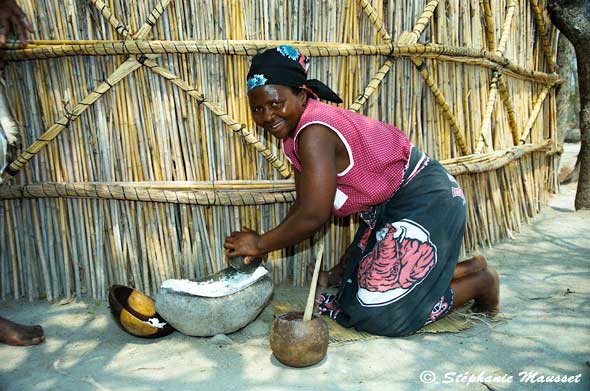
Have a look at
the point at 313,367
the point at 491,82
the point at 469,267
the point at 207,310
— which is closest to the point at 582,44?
the point at 491,82

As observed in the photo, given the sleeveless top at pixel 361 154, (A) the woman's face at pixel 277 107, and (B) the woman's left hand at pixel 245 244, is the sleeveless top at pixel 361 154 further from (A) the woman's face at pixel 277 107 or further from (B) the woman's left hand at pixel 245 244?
(B) the woman's left hand at pixel 245 244

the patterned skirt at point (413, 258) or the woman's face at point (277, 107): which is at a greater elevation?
the woman's face at point (277, 107)

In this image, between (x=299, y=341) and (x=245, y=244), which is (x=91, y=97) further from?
(x=299, y=341)

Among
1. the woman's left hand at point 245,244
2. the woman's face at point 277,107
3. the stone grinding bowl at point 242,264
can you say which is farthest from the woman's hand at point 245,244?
the woman's face at point 277,107

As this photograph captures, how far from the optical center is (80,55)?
8.34 feet

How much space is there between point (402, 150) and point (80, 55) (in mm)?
1749

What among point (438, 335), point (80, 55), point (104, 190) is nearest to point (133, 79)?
point (80, 55)

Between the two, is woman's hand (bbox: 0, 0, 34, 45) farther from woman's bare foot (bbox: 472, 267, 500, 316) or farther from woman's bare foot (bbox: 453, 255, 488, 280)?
woman's bare foot (bbox: 472, 267, 500, 316)

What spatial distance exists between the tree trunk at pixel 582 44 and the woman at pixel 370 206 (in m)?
2.55

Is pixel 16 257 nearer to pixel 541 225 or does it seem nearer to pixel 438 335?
pixel 438 335

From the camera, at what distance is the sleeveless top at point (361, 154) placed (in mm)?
1993

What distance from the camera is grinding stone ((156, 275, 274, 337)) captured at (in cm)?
215

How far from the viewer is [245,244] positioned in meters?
2.05

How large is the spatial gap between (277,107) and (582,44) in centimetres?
342
